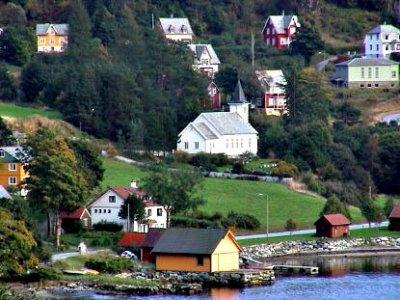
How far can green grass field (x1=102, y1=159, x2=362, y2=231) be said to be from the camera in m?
95.1

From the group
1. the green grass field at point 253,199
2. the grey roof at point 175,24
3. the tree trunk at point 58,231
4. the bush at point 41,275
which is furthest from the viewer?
the grey roof at point 175,24

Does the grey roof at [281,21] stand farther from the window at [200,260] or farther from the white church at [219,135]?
the window at [200,260]

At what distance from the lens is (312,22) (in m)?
134

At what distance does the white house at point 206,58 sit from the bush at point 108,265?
45.2 meters

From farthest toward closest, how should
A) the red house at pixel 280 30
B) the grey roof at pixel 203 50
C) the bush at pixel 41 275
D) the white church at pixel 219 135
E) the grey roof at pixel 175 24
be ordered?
the red house at pixel 280 30 → the grey roof at pixel 175 24 → the grey roof at pixel 203 50 → the white church at pixel 219 135 → the bush at pixel 41 275

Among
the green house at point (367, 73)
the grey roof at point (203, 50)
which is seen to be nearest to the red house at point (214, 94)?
the grey roof at point (203, 50)

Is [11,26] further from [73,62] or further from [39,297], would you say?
[39,297]

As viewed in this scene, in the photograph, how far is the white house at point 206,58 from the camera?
408ft

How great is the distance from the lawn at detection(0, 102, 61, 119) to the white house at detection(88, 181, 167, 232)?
19.9 m

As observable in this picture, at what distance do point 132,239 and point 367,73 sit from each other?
46.5 m

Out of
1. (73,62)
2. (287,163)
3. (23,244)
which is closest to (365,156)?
(287,163)

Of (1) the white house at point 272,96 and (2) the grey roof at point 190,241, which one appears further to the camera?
(1) the white house at point 272,96

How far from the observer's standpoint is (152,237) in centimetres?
8225

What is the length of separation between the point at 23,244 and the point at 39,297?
4144 mm
